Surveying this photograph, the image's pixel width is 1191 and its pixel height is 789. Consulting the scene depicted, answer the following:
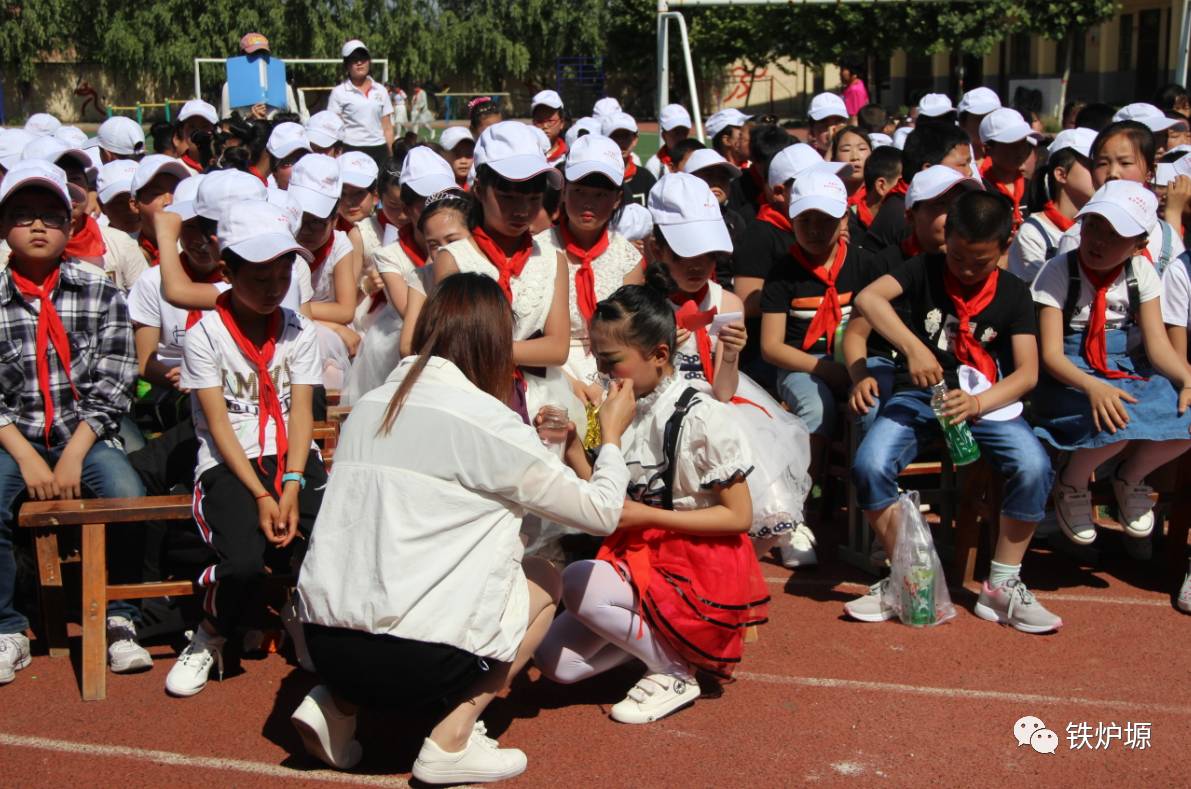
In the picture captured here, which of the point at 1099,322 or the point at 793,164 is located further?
the point at 793,164

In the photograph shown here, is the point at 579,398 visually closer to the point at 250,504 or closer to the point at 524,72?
the point at 250,504

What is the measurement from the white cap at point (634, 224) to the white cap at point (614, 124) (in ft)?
11.4

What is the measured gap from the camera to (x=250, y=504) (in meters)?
4.42

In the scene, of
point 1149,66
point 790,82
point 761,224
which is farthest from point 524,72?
point 761,224

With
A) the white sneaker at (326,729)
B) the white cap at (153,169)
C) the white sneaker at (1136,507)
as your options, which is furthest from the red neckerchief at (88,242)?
the white sneaker at (1136,507)

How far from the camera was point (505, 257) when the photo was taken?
5.06m

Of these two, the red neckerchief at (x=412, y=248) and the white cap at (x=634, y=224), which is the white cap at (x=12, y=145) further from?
the white cap at (x=634, y=224)

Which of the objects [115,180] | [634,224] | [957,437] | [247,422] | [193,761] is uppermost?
[115,180]

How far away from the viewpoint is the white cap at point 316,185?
630cm

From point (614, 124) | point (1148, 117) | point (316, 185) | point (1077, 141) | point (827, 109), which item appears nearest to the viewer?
point (316, 185)

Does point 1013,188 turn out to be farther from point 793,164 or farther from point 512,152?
point 512,152

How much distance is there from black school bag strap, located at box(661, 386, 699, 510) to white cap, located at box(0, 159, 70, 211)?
94.5 inches

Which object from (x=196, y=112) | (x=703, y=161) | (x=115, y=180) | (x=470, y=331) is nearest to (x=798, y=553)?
(x=470, y=331)

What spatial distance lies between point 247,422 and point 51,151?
3368 mm
